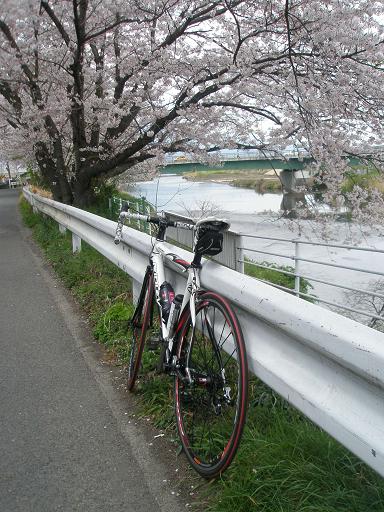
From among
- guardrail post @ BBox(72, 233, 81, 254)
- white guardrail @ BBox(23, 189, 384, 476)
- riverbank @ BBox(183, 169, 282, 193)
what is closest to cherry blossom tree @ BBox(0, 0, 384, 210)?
guardrail post @ BBox(72, 233, 81, 254)

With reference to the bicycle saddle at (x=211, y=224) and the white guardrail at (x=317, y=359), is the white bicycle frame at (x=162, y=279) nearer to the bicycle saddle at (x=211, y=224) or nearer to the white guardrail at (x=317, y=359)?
the white guardrail at (x=317, y=359)

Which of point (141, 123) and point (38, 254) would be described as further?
point (141, 123)

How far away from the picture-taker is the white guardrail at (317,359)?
1.60 metres

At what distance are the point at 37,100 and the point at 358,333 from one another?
1182 cm

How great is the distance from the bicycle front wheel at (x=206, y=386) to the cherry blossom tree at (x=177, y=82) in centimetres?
507

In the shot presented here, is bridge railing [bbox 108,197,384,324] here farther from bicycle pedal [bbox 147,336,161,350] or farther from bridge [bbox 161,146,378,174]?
bridge [bbox 161,146,378,174]

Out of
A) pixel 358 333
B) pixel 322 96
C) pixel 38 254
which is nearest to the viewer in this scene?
pixel 358 333

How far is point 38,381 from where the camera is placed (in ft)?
12.0

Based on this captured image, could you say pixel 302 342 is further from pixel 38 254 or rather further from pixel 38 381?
pixel 38 254

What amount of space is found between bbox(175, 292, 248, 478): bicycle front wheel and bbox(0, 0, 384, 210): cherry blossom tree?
16.6 feet

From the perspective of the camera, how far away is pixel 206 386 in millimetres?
2545

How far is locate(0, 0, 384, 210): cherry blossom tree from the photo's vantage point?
8320 mm

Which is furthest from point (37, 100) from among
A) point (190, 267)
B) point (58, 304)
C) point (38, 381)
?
point (190, 267)

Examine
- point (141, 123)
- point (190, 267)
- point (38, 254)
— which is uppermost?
point (141, 123)
